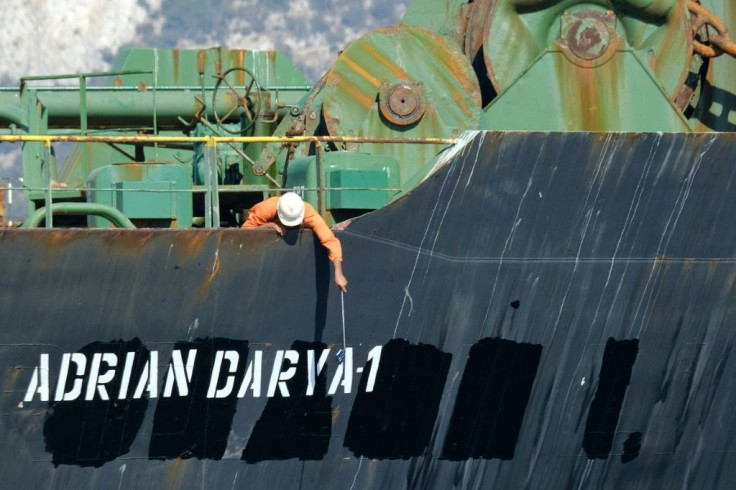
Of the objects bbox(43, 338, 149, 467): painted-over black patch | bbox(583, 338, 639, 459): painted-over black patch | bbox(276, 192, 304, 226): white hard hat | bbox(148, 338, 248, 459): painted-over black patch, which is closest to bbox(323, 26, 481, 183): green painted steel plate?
bbox(276, 192, 304, 226): white hard hat

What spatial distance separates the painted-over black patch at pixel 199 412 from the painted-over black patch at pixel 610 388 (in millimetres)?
2788

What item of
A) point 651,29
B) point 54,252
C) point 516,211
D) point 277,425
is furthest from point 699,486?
point 54,252

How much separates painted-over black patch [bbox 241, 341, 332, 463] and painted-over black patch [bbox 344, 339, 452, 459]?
228 millimetres

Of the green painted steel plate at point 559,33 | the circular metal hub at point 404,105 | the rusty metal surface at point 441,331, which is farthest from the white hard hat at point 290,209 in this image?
the green painted steel plate at point 559,33

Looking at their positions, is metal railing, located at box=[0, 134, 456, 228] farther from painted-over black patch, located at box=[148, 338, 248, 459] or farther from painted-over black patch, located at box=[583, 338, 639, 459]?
painted-over black patch, located at box=[583, 338, 639, 459]

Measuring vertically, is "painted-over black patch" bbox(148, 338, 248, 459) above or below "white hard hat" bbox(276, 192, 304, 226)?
below

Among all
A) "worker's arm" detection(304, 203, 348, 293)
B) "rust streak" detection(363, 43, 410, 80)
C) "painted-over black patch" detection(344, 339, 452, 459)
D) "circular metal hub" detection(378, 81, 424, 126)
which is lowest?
"painted-over black patch" detection(344, 339, 452, 459)

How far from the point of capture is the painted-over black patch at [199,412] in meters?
9.35

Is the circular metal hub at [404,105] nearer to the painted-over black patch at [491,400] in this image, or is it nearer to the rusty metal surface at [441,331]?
the rusty metal surface at [441,331]

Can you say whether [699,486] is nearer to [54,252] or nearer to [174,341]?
[174,341]

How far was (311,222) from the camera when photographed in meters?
9.26

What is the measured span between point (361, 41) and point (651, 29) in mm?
2750

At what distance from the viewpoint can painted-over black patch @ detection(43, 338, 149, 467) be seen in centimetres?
923

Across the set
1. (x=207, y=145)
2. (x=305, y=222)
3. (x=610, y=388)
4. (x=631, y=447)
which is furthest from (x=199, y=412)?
(x=631, y=447)
